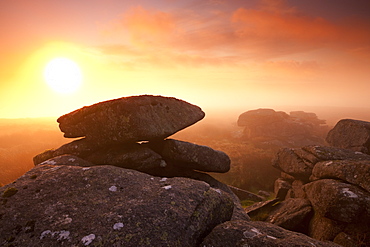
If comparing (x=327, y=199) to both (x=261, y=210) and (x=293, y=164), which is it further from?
(x=293, y=164)

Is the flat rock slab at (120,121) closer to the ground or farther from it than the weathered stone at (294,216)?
farther from it

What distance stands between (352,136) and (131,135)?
27.3 m

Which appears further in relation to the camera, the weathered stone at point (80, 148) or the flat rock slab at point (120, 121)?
the weathered stone at point (80, 148)

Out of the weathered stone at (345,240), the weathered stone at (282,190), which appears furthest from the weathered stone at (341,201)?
the weathered stone at (282,190)

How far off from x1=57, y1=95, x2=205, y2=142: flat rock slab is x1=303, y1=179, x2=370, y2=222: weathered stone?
1223cm

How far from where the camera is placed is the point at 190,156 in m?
12.6

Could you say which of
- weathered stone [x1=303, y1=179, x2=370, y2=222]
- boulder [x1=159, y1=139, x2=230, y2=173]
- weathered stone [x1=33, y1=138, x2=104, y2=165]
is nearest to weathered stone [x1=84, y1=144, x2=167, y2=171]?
weathered stone [x1=33, y1=138, x2=104, y2=165]

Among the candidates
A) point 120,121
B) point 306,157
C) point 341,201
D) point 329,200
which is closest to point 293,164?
point 306,157

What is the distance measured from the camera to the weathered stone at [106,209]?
5.22m

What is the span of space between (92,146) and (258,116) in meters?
83.4

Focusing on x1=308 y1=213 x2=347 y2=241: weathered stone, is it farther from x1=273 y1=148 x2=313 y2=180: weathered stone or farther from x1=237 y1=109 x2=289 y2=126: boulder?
x1=237 y1=109 x2=289 y2=126: boulder

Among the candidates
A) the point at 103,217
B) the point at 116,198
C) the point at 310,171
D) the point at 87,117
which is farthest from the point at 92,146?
the point at 310,171

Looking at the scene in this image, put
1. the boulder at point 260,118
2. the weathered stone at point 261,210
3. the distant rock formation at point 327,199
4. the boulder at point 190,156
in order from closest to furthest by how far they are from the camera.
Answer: the distant rock formation at point 327,199, the boulder at point 190,156, the weathered stone at point 261,210, the boulder at point 260,118

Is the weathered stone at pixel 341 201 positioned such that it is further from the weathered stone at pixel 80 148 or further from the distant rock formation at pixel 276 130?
the distant rock formation at pixel 276 130
